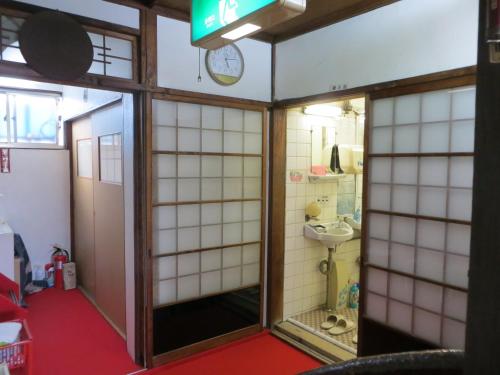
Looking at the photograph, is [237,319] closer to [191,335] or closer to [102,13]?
[191,335]

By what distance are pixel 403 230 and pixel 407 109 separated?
2.71ft

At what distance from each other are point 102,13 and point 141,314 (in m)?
2.23

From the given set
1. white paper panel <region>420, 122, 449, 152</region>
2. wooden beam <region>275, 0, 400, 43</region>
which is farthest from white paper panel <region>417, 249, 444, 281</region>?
wooden beam <region>275, 0, 400, 43</region>

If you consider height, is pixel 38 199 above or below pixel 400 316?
above

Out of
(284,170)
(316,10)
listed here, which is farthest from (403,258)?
(316,10)

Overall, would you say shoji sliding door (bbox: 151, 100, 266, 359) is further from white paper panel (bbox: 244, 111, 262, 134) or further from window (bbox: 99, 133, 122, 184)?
window (bbox: 99, 133, 122, 184)

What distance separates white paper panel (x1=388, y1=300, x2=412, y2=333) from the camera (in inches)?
97.6

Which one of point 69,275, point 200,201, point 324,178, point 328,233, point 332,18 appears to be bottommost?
point 69,275

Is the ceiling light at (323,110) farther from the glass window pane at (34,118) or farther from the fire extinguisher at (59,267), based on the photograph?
the fire extinguisher at (59,267)

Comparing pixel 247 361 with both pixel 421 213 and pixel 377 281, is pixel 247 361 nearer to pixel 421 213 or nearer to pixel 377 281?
pixel 377 281

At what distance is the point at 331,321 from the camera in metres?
3.78

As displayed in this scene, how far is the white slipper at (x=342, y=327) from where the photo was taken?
11.7 ft

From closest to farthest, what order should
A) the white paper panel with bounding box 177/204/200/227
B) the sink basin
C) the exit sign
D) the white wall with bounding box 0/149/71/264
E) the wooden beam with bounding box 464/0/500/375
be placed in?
the wooden beam with bounding box 464/0/500/375 → the exit sign → the white paper panel with bounding box 177/204/200/227 → the sink basin → the white wall with bounding box 0/149/71/264

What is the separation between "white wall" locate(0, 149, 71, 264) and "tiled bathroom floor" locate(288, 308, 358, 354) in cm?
329
